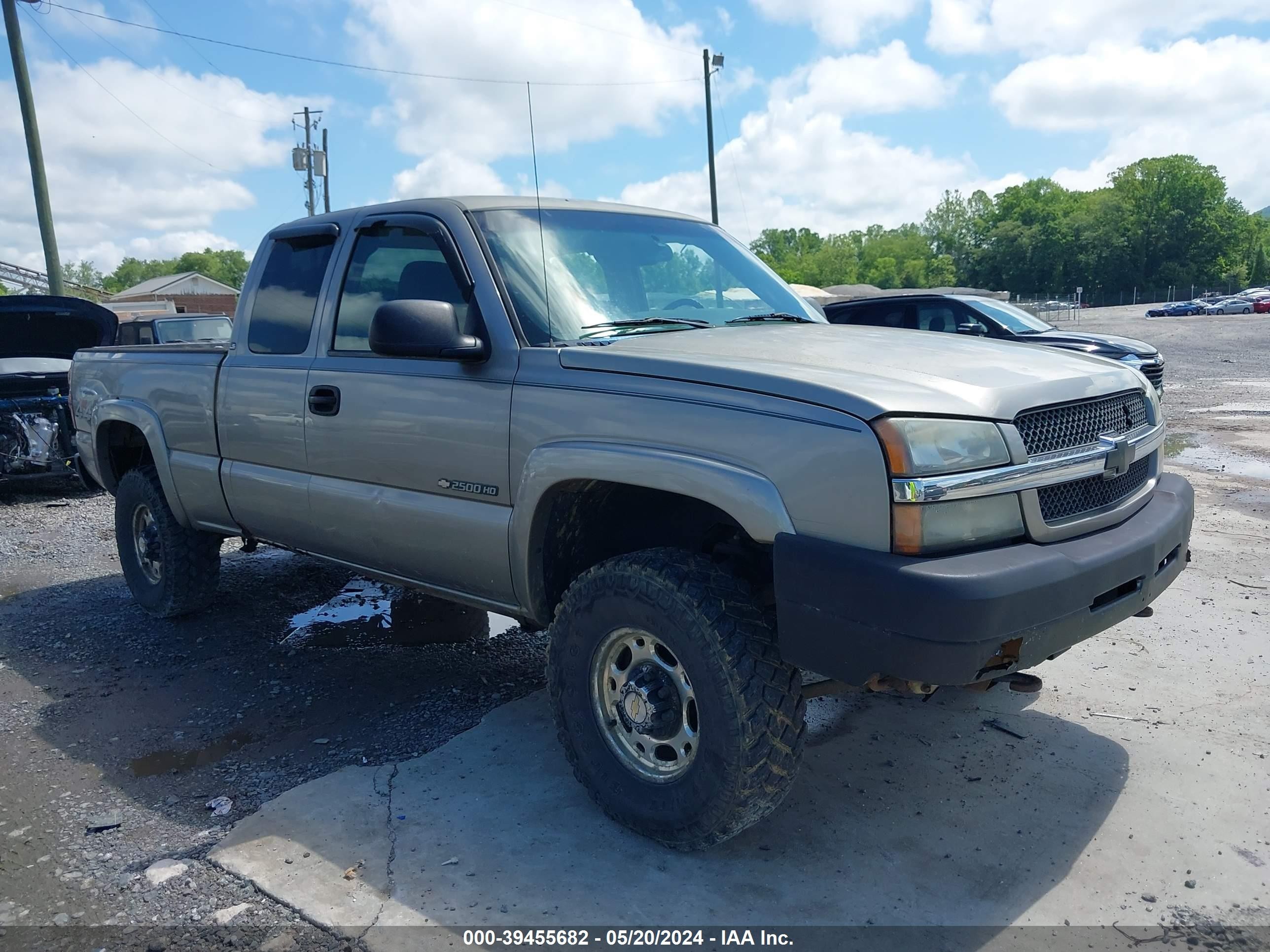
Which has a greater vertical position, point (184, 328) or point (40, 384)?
point (184, 328)

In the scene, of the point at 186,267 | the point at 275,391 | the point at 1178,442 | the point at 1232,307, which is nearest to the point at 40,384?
the point at 275,391

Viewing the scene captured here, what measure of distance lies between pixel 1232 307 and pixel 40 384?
67372 mm

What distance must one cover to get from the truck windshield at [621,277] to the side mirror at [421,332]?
0.23m

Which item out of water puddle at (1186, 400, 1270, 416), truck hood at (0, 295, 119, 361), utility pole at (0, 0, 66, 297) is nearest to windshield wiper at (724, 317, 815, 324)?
truck hood at (0, 295, 119, 361)

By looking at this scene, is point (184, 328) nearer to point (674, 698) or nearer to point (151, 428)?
point (151, 428)

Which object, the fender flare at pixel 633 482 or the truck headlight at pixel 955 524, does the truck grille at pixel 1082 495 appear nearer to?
the truck headlight at pixel 955 524

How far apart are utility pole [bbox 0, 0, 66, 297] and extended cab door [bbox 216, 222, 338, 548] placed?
15.6 meters

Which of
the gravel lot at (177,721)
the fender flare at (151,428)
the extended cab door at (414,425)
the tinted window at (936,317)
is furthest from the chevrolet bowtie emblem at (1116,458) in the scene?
the tinted window at (936,317)

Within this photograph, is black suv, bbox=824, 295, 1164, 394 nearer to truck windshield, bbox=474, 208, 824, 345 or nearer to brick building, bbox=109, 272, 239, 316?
truck windshield, bbox=474, 208, 824, 345

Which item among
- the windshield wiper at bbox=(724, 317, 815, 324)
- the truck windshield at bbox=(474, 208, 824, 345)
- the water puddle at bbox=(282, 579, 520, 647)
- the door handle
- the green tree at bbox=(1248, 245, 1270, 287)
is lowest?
the water puddle at bbox=(282, 579, 520, 647)

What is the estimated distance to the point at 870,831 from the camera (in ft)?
10.3

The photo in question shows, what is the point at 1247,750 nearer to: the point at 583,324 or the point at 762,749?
the point at 762,749

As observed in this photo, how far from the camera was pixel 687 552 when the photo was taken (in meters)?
3.01

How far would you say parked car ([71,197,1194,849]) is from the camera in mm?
2531
